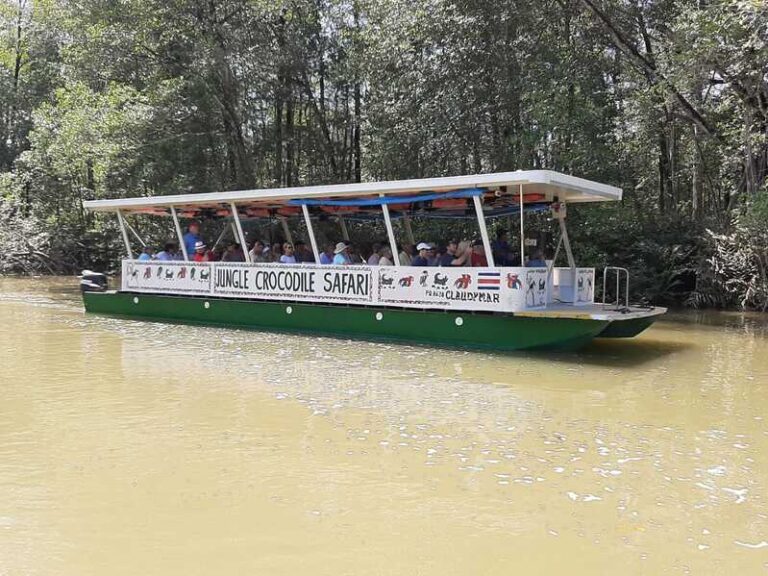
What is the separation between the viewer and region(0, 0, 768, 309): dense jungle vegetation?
17203mm

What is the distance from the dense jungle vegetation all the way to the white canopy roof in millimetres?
4294

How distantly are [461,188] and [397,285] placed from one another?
1.95 m

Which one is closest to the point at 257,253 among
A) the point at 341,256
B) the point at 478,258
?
the point at 341,256

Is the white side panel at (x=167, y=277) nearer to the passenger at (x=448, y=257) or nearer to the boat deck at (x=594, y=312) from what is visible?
the passenger at (x=448, y=257)

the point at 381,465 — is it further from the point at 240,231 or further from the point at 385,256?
the point at 240,231

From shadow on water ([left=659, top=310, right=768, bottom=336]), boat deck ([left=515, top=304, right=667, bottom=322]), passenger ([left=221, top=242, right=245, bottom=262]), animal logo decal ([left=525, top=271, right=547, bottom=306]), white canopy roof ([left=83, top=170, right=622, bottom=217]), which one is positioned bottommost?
shadow on water ([left=659, top=310, right=768, bottom=336])

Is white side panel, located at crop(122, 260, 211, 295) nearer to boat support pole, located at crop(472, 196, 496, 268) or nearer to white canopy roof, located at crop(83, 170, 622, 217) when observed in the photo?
white canopy roof, located at crop(83, 170, 622, 217)

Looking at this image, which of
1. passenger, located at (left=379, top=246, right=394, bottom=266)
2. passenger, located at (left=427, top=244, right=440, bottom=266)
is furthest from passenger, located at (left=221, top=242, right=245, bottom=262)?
passenger, located at (left=427, top=244, right=440, bottom=266)

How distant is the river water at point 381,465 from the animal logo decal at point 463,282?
3.79 ft

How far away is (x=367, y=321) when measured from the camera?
11.8 metres

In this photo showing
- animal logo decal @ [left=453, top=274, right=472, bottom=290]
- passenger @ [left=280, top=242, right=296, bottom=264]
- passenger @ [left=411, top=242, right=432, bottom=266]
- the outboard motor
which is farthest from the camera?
the outboard motor

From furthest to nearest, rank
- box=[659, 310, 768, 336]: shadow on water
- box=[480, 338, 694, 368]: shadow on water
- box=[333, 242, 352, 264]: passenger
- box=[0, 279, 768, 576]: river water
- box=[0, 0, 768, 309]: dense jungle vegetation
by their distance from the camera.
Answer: box=[0, 0, 768, 309]: dense jungle vegetation, box=[659, 310, 768, 336]: shadow on water, box=[333, 242, 352, 264]: passenger, box=[480, 338, 694, 368]: shadow on water, box=[0, 279, 768, 576]: river water

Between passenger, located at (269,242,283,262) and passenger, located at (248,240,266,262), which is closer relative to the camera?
passenger, located at (248,240,266,262)

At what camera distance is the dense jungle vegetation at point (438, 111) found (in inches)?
677
